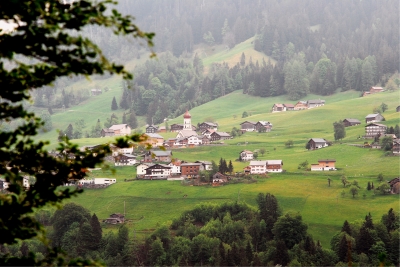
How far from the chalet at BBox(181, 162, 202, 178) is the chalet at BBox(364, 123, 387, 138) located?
39533 millimetres

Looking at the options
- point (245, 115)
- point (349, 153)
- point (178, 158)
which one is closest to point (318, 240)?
point (349, 153)

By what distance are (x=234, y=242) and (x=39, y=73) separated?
6328 cm

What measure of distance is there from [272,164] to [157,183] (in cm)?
2054

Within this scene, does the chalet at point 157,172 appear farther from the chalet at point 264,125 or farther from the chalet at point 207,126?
the chalet at point 207,126

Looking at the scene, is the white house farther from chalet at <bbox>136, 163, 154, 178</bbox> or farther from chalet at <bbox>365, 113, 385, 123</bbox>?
chalet at <bbox>365, 113, 385, 123</bbox>

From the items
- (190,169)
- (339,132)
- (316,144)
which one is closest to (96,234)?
(190,169)

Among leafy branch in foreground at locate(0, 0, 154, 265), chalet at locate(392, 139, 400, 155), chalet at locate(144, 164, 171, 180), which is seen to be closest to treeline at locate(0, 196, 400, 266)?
chalet at locate(144, 164, 171, 180)

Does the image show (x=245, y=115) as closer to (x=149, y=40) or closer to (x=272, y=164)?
(x=272, y=164)

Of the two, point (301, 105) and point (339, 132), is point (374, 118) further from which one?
point (301, 105)

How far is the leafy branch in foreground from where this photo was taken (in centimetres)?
1206

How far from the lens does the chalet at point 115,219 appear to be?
300ft

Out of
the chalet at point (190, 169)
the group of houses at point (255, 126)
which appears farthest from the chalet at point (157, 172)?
the group of houses at point (255, 126)

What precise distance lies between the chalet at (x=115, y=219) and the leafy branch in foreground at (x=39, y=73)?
79.3 metres

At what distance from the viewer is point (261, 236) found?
260 ft
